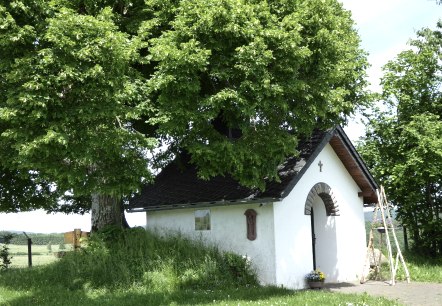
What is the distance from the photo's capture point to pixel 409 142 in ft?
70.4

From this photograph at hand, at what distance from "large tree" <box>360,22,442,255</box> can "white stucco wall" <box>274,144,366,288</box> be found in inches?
178

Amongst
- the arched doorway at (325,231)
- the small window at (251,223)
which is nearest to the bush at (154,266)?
the small window at (251,223)

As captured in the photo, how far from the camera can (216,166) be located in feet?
45.1

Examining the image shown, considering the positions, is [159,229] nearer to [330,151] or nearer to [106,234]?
[106,234]

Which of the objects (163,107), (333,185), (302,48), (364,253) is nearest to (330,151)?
(333,185)

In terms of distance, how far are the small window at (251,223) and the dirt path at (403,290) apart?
9.52ft

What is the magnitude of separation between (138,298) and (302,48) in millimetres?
7679

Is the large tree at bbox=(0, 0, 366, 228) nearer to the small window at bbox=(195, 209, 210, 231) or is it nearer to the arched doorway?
the small window at bbox=(195, 209, 210, 231)

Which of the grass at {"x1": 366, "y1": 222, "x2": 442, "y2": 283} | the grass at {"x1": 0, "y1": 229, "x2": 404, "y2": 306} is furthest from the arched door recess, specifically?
the grass at {"x1": 0, "y1": 229, "x2": 404, "y2": 306}

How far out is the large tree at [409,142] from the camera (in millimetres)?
21750

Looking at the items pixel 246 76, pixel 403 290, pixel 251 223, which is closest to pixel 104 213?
pixel 251 223

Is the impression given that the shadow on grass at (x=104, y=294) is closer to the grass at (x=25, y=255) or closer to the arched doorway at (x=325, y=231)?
the arched doorway at (x=325, y=231)

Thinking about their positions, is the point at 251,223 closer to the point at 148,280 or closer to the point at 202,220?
the point at 202,220

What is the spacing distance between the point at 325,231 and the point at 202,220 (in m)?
4.38
